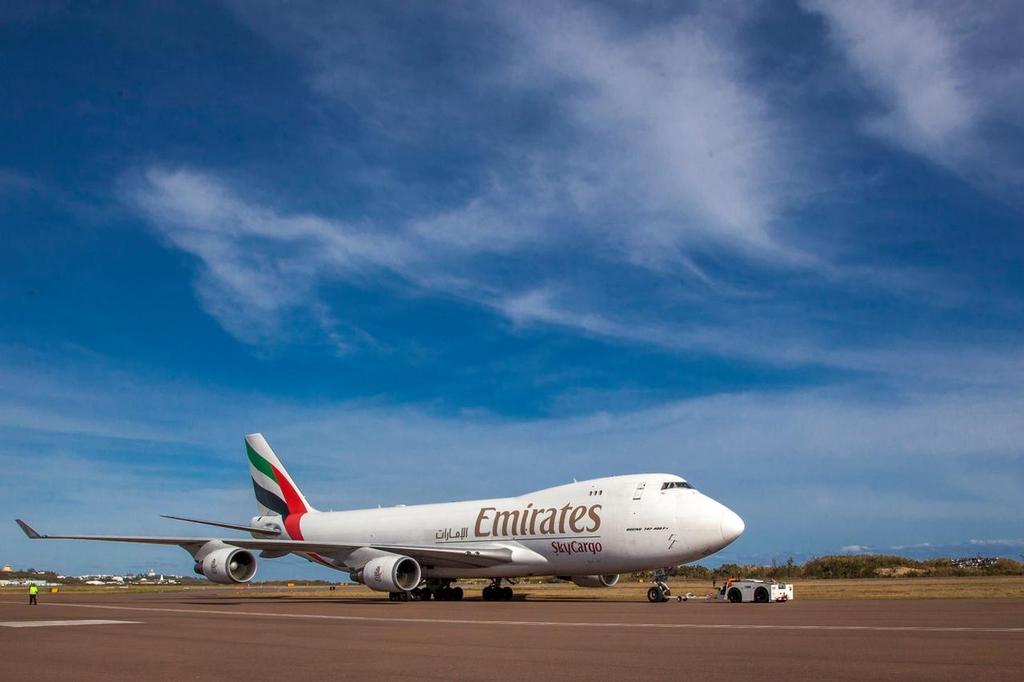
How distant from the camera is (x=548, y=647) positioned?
48.6 ft

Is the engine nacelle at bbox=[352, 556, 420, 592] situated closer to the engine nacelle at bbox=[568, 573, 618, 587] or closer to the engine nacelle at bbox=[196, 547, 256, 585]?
the engine nacelle at bbox=[196, 547, 256, 585]

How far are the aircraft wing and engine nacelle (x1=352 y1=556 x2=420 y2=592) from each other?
23.4 inches

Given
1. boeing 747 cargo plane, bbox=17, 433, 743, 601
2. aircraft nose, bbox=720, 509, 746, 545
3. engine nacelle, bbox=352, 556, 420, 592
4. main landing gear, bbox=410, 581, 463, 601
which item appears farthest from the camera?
main landing gear, bbox=410, 581, 463, 601

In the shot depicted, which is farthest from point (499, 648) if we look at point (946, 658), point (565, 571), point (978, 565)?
point (978, 565)

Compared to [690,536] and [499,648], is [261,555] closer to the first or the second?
[690,536]

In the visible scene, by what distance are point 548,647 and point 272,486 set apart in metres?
40.7

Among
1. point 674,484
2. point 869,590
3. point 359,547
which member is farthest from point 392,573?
point 869,590

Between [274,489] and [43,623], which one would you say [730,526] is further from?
[274,489]

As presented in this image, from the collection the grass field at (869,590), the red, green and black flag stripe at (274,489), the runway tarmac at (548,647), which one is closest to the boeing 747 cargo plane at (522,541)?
the grass field at (869,590)

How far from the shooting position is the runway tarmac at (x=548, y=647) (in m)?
11.4

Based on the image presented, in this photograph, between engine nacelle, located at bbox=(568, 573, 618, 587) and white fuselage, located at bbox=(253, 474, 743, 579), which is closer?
white fuselage, located at bbox=(253, 474, 743, 579)

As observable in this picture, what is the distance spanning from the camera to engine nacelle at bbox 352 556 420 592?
36.8 meters

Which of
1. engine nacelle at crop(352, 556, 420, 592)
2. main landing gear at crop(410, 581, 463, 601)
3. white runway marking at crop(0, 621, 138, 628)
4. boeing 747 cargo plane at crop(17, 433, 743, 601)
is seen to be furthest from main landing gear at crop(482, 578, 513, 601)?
white runway marking at crop(0, 621, 138, 628)

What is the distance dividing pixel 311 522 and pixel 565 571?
19574mm
